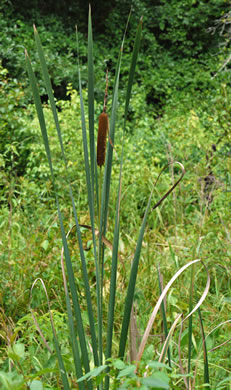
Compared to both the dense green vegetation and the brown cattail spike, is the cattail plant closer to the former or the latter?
the brown cattail spike

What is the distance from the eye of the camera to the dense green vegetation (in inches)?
63.1

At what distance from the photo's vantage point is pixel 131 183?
407cm

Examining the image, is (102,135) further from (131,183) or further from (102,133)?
(131,183)

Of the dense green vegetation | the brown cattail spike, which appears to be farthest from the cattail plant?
the dense green vegetation

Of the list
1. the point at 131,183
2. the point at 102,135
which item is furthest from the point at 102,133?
the point at 131,183

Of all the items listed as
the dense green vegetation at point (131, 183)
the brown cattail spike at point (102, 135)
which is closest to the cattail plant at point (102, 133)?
the brown cattail spike at point (102, 135)

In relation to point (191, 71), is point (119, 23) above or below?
above

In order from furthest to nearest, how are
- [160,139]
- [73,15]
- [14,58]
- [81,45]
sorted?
[73,15], [81,45], [14,58], [160,139]

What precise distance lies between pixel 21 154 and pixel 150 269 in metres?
2.67

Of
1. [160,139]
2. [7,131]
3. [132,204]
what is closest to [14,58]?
[7,131]

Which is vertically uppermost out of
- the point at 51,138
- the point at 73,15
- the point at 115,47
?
the point at 73,15

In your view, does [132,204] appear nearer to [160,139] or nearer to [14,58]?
[160,139]

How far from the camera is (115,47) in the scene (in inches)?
352

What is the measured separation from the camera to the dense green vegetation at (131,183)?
160 centimetres
